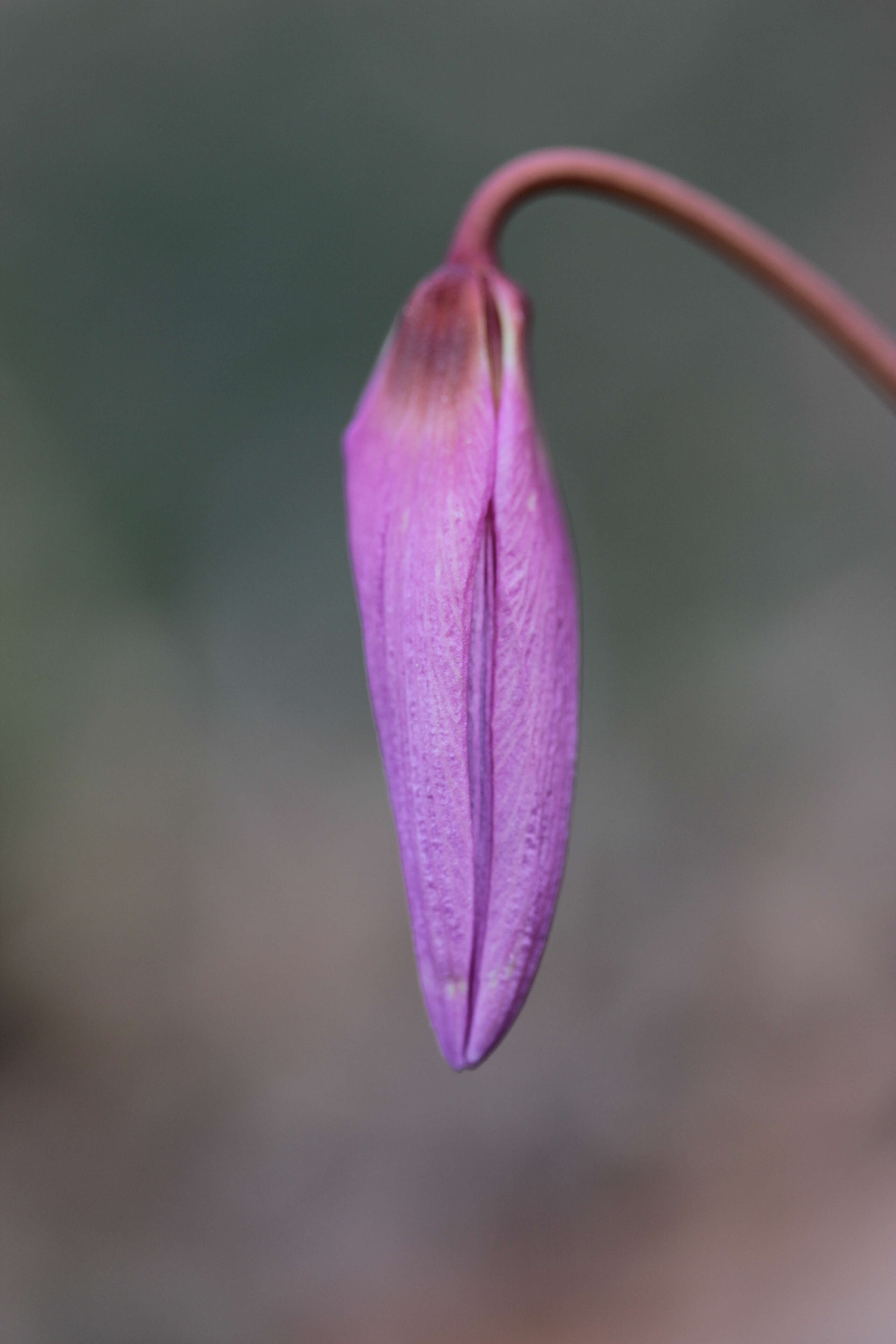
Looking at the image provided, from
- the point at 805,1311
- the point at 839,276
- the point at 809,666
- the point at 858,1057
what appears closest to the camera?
the point at 805,1311

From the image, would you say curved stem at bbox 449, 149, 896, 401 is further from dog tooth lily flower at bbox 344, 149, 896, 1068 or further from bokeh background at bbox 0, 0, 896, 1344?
bokeh background at bbox 0, 0, 896, 1344

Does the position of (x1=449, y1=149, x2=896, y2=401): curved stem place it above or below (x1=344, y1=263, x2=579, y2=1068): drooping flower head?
above

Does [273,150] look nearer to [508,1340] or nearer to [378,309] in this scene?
[378,309]

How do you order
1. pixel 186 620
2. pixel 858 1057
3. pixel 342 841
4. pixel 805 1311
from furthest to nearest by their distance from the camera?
pixel 186 620 < pixel 342 841 < pixel 858 1057 < pixel 805 1311

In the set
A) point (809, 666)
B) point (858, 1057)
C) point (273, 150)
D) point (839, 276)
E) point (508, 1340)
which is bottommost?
point (508, 1340)

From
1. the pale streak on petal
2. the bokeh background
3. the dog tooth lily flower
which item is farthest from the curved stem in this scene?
the bokeh background

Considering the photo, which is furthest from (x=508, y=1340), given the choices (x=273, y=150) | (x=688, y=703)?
(x=273, y=150)
